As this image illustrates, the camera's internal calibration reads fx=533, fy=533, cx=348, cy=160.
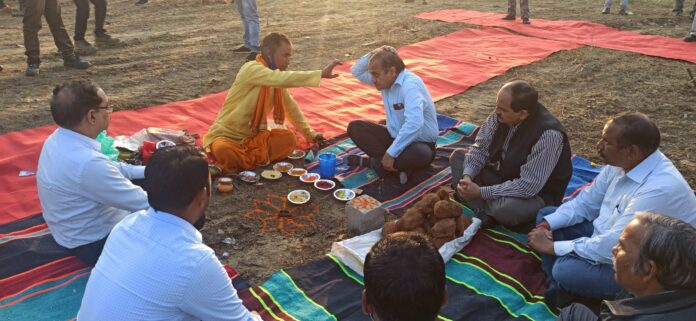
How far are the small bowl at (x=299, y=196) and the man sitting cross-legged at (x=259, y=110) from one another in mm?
714

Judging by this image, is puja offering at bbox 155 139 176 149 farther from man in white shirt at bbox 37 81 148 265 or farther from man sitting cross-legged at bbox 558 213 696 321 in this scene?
man sitting cross-legged at bbox 558 213 696 321

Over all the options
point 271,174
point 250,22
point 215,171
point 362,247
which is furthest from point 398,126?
point 250,22

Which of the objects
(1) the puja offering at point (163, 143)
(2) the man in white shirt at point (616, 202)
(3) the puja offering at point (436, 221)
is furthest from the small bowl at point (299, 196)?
(2) the man in white shirt at point (616, 202)

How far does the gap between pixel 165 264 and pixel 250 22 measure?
7343mm

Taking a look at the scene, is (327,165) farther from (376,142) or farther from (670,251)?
(670,251)

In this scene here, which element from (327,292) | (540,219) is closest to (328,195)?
(327,292)

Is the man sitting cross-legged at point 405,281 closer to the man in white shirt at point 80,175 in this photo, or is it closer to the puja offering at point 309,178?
the man in white shirt at point 80,175

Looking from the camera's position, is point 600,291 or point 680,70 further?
point 680,70

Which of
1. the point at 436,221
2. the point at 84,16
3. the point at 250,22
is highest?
the point at 84,16

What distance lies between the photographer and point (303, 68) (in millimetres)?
8445

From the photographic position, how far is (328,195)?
186 inches

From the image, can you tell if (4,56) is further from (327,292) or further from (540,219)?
(540,219)

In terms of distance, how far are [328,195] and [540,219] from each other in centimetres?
181

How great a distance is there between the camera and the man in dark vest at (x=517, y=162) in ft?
12.3
